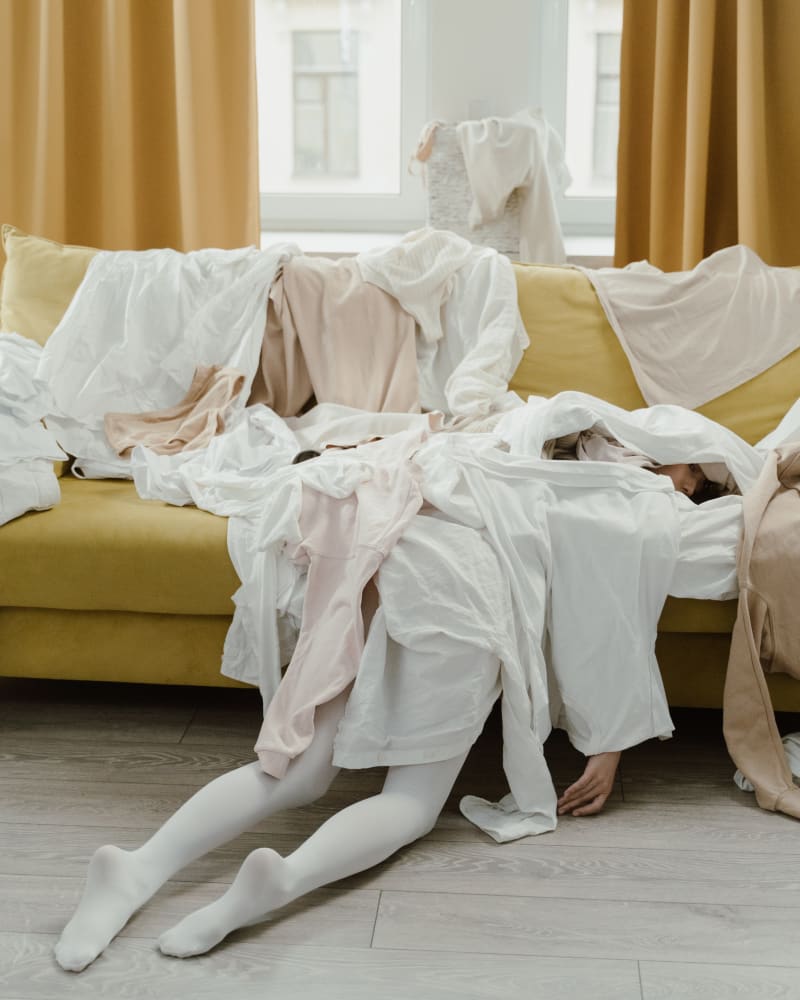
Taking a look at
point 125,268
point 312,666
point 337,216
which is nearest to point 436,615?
point 312,666

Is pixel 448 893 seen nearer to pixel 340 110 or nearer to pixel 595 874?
pixel 595 874

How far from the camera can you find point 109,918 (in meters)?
1.44

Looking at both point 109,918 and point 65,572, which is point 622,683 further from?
point 65,572

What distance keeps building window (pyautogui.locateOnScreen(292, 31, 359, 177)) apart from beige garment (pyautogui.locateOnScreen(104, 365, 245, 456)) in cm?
121

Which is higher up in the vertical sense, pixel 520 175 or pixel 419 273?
pixel 520 175

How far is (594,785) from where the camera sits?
5.88 feet

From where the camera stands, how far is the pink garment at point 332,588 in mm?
1633

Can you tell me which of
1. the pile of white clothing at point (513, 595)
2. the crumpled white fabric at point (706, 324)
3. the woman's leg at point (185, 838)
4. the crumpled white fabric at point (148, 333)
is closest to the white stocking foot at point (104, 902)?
the woman's leg at point (185, 838)

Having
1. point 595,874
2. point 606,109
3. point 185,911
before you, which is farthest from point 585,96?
point 185,911

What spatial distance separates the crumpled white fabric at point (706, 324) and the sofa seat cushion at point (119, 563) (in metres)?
1.04

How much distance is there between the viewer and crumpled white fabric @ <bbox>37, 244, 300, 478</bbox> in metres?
2.39

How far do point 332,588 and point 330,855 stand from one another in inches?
16.4

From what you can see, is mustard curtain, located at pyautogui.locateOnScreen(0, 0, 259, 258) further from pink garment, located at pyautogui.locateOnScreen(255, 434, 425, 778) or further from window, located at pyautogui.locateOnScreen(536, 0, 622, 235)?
pink garment, located at pyautogui.locateOnScreen(255, 434, 425, 778)

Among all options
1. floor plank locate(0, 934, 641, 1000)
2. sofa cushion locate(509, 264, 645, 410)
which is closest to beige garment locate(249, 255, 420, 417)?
sofa cushion locate(509, 264, 645, 410)
